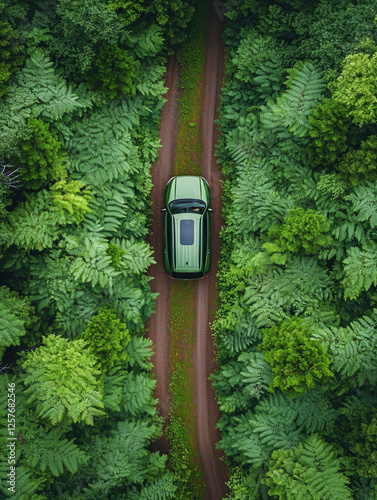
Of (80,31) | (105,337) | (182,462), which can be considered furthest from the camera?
(182,462)

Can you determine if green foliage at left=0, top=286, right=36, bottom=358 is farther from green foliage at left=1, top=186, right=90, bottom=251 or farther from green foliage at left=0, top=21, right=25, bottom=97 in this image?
green foliage at left=0, top=21, right=25, bottom=97

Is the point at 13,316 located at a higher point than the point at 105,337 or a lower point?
higher

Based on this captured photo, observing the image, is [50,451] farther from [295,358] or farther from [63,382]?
[295,358]

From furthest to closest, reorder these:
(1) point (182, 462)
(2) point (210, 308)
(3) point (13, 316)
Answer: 1. (2) point (210, 308)
2. (1) point (182, 462)
3. (3) point (13, 316)

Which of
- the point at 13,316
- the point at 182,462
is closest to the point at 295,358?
the point at 182,462

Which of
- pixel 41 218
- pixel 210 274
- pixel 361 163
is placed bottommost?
pixel 210 274

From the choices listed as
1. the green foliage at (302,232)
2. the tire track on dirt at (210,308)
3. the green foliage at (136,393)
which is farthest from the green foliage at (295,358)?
the green foliage at (136,393)

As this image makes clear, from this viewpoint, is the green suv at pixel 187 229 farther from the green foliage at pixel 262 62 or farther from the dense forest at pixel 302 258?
the green foliage at pixel 262 62

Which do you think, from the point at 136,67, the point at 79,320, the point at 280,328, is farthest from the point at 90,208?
the point at 280,328
